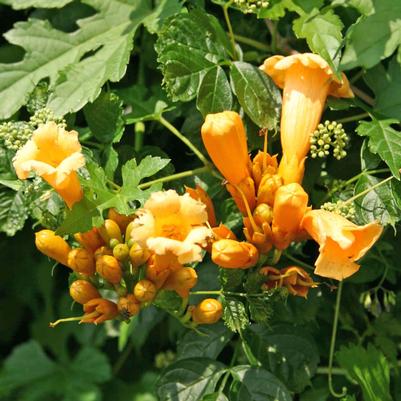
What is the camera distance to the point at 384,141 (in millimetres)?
1872

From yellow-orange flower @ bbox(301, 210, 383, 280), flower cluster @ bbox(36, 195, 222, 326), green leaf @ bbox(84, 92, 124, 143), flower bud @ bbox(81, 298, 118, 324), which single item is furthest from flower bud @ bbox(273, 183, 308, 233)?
green leaf @ bbox(84, 92, 124, 143)

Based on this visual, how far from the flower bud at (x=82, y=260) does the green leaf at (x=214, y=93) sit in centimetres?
39

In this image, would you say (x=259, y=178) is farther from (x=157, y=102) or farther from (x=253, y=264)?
(x=157, y=102)

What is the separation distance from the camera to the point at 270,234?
1.79 meters

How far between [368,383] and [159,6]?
1.02m

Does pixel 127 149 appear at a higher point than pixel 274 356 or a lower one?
higher

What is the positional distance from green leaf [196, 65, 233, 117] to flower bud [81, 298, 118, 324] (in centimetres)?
46

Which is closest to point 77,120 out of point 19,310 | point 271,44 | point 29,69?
point 29,69

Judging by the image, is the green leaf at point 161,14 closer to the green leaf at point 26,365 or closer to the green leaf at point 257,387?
the green leaf at point 257,387

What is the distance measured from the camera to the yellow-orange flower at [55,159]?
5.61 ft

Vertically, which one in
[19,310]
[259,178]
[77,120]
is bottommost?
[19,310]

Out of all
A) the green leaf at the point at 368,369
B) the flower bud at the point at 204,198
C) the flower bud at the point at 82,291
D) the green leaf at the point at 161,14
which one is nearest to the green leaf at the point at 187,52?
the green leaf at the point at 161,14

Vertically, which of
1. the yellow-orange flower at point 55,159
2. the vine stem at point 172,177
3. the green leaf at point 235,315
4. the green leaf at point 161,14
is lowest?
the green leaf at point 235,315

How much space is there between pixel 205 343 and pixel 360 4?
0.87m
